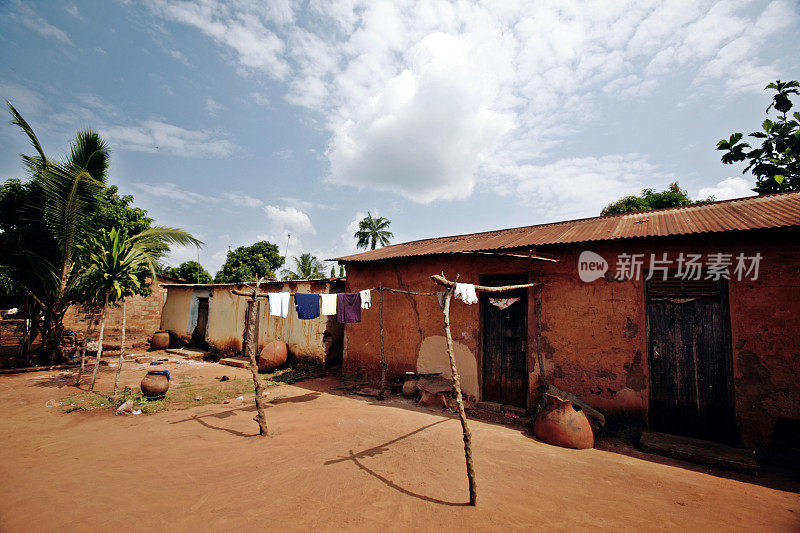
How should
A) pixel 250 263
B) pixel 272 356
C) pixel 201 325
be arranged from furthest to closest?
1. pixel 250 263
2. pixel 201 325
3. pixel 272 356

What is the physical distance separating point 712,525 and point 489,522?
7.65 ft

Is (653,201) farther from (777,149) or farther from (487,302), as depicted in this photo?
(487,302)

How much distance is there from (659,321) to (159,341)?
19824 millimetres

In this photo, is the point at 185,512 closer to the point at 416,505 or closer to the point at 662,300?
the point at 416,505

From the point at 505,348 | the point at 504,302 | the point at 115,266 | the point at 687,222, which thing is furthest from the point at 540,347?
the point at 115,266

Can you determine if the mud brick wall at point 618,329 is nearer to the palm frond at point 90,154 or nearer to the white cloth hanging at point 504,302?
the white cloth hanging at point 504,302

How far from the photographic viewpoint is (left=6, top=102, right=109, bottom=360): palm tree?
925 cm

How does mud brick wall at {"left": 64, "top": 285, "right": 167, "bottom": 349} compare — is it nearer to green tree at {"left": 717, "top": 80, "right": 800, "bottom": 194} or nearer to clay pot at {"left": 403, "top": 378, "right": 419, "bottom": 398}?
clay pot at {"left": 403, "top": 378, "right": 419, "bottom": 398}

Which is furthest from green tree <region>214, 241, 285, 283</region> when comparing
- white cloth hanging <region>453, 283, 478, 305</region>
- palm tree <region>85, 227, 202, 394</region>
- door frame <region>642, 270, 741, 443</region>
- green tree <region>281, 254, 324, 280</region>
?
door frame <region>642, 270, 741, 443</region>

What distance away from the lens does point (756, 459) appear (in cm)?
477

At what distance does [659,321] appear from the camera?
5773mm

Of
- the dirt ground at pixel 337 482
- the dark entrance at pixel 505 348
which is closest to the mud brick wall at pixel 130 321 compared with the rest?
the dirt ground at pixel 337 482

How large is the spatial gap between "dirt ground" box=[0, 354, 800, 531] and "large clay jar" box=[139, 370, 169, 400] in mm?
1110

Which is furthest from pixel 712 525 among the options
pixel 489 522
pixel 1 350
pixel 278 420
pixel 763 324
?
pixel 1 350
